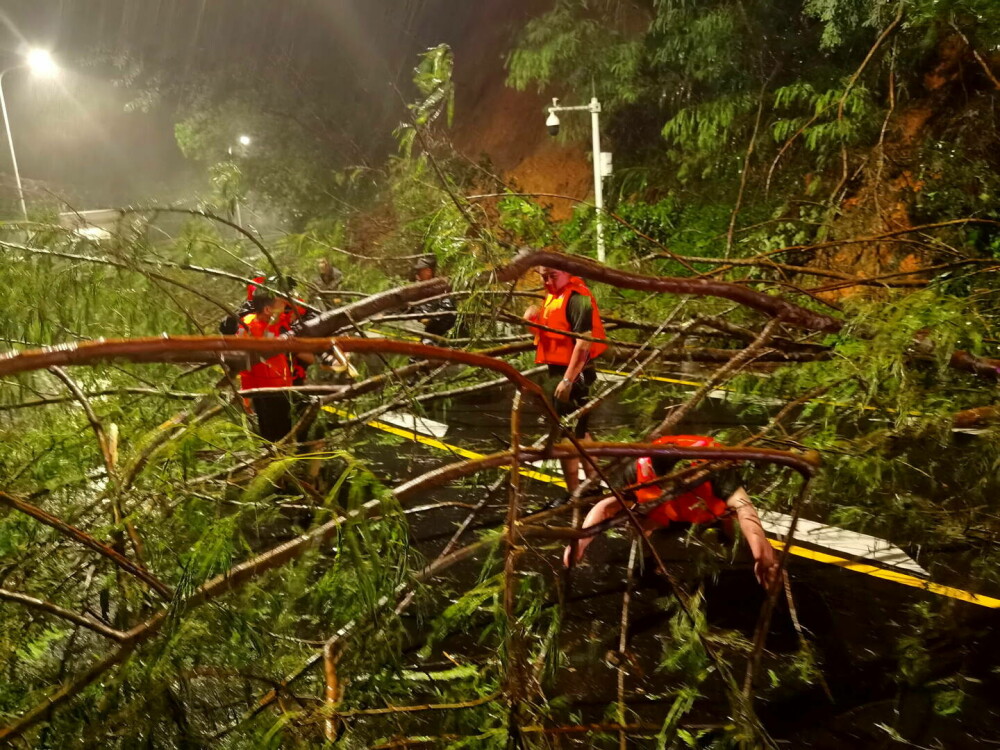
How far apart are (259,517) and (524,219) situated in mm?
2425

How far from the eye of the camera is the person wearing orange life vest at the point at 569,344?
12.3ft

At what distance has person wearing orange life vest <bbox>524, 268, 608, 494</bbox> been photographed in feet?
12.3

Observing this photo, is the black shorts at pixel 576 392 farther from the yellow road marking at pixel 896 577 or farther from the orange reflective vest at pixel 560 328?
the yellow road marking at pixel 896 577

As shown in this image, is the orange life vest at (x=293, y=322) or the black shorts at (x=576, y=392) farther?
the black shorts at (x=576, y=392)

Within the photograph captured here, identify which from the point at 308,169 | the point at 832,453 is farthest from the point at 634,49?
the point at 832,453

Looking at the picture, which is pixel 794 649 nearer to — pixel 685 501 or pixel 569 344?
pixel 685 501

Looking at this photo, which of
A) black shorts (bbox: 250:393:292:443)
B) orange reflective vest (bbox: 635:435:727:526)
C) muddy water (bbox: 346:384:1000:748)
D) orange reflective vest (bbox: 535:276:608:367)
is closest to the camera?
A: muddy water (bbox: 346:384:1000:748)

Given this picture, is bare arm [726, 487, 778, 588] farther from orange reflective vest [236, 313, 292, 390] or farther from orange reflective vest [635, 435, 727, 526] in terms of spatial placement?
orange reflective vest [236, 313, 292, 390]

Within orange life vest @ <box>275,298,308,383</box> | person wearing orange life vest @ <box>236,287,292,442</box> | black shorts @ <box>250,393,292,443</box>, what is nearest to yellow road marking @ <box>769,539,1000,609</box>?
orange life vest @ <box>275,298,308,383</box>

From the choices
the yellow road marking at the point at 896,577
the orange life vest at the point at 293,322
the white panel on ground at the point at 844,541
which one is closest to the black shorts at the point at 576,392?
the white panel on ground at the point at 844,541

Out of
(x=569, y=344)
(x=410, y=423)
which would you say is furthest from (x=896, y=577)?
(x=410, y=423)

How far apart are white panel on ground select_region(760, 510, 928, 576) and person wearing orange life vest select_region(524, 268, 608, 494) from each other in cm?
111

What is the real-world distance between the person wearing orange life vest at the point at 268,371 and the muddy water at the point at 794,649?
2.52ft

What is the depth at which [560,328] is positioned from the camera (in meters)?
3.96
